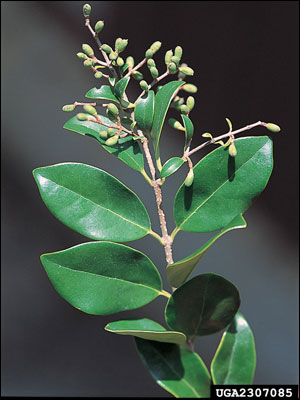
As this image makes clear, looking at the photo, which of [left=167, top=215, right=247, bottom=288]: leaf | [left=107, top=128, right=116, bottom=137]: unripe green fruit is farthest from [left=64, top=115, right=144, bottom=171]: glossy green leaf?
[left=167, top=215, right=247, bottom=288]: leaf

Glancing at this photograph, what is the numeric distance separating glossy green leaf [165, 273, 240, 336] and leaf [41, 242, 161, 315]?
5cm

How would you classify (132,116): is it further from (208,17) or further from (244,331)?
(208,17)

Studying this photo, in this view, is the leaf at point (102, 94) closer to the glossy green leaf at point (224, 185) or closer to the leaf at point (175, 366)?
the glossy green leaf at point (224, 185)

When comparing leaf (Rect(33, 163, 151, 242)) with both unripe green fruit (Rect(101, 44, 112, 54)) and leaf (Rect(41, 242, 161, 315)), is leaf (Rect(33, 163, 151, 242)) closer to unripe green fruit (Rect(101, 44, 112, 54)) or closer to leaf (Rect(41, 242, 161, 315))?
leaf (Rect(41, 242, 161, 315))

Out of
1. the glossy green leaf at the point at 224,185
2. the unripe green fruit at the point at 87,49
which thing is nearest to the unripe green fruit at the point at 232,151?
the glossy green leaf at the point at 224,185

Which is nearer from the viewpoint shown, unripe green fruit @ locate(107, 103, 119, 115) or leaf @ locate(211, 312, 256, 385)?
unripe green fruit @ locate(107, 103, 119, 115)

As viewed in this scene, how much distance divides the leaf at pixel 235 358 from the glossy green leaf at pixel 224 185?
195mm

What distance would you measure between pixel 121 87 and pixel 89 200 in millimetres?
150

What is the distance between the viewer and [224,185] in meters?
0.60

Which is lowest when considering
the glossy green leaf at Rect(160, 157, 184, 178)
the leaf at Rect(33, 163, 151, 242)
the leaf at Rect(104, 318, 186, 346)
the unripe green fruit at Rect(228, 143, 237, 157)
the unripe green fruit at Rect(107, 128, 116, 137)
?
the leaf at Rect(104, 318, 186, 346)

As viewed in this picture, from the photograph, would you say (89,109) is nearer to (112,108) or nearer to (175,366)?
(112,108)

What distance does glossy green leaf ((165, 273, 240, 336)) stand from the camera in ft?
1.95

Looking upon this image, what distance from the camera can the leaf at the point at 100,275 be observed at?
58 cm

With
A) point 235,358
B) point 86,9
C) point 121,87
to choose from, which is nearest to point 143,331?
point 235,358
